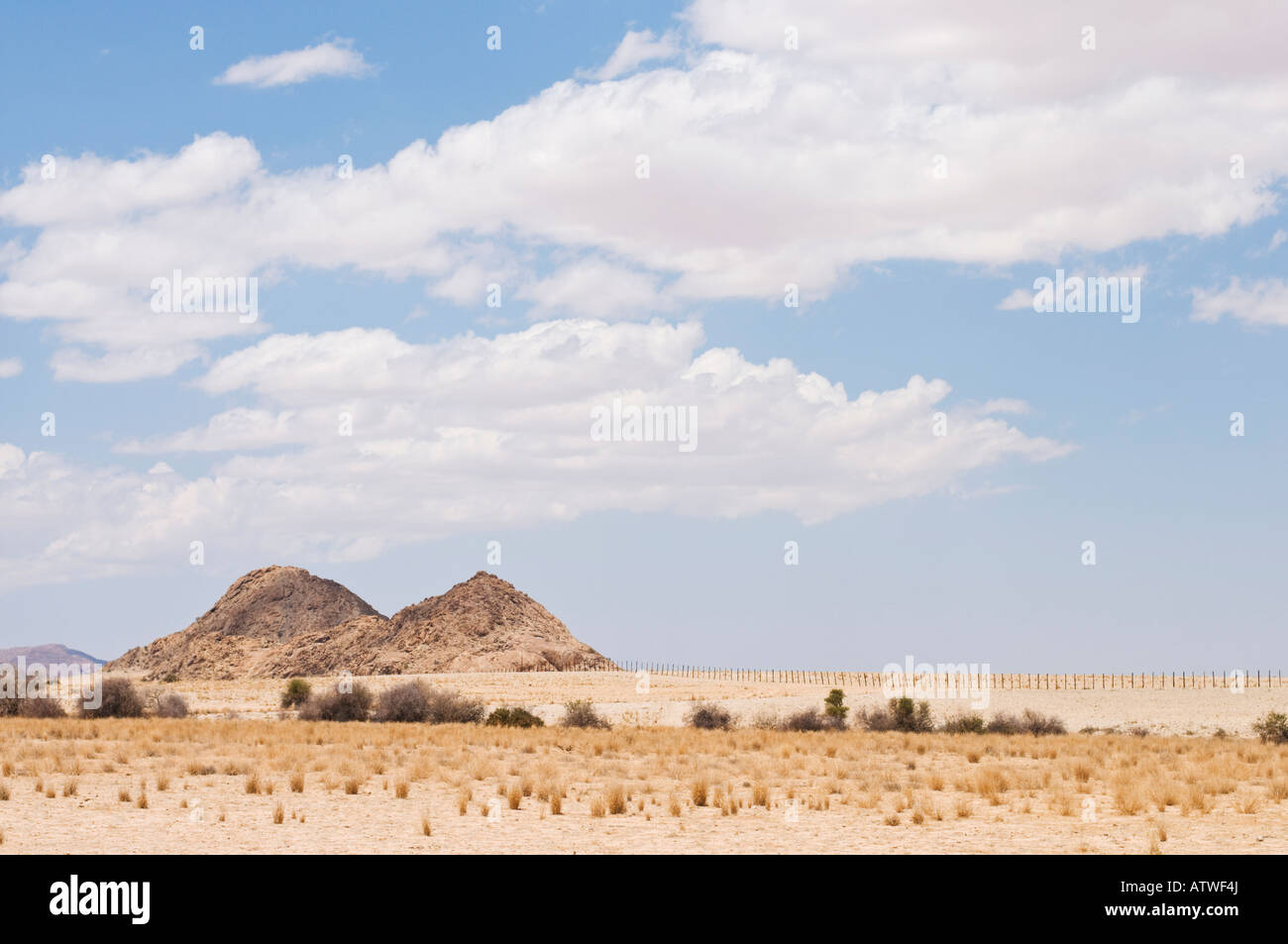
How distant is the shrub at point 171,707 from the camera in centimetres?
4872

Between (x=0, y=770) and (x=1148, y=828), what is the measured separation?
22.6 m

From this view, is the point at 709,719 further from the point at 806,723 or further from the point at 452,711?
the point at 452,711

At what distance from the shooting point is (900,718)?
45844mm

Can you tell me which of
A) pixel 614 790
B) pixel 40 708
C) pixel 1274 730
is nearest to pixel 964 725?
pixel 1274 730

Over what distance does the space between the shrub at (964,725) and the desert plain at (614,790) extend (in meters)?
3.09

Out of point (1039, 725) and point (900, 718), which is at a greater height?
point (900, 718)

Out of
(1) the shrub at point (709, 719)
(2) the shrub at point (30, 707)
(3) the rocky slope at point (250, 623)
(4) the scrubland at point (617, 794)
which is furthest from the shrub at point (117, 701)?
(3) the rocky slope at point (250, 623)

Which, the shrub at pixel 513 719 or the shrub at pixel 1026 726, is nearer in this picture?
the shrub at pixel 513 719

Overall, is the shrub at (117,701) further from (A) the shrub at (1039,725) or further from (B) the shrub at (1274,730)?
(B) the shrub at (1274,730)

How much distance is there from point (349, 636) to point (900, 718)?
8846 cm

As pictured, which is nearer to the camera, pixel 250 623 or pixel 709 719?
pixel 709 719
